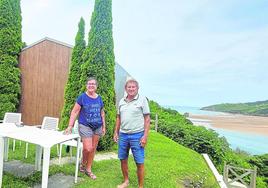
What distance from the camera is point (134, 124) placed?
4191 millimetres

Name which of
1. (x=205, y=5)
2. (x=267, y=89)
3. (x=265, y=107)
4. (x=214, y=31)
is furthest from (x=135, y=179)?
(x=265, y=107)

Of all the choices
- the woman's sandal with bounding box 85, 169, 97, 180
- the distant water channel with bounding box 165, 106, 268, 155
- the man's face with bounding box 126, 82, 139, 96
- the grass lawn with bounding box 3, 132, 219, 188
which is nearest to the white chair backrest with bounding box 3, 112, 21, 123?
the grass lawn with bounding box 3, 132, 219, 188

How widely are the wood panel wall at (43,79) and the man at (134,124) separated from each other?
559cm

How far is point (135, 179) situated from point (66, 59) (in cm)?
569

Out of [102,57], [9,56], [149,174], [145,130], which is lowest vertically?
[149,174]

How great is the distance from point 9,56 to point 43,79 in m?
1.39

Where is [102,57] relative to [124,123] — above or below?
above

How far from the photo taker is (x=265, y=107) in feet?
227

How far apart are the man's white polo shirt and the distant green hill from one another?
6758 cm

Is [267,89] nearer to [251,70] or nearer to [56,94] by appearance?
[251,70]

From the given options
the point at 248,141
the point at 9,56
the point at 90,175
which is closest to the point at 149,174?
the point at 90,175

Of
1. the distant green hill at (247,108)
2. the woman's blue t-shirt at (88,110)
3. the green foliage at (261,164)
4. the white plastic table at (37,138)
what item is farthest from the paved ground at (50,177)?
the distant green hill at (247,108)

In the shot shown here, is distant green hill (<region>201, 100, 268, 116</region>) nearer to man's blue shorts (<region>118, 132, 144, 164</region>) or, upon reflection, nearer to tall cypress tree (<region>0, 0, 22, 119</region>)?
tall cypress tree (<region>0, 0, 22, 119</region>)

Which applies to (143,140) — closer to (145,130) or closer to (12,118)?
(145,130)
